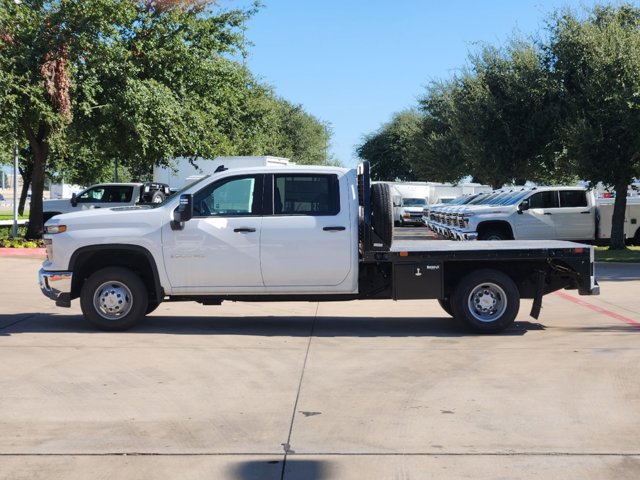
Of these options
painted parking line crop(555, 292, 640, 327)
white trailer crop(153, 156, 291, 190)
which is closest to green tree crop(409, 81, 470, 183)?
white trailer crop(153, 156, 291, 190)

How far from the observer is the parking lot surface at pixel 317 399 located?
18.3 feet

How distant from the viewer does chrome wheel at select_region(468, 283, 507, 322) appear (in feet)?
34.6

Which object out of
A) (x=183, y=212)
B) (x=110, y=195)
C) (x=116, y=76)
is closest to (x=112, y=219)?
(x=183, y=212)

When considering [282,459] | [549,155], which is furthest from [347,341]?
[549,155]

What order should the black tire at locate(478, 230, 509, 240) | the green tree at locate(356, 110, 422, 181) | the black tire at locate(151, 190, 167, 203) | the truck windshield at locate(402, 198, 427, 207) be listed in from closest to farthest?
1. the black tire at locate(478, 230, 509, 240)
2. the black tire at locate(151, 190, 167, 203)
3. the truck windshield at locate(402, 198, 427, 207)
4. the green tree at locate(356, 110, 422, 181)

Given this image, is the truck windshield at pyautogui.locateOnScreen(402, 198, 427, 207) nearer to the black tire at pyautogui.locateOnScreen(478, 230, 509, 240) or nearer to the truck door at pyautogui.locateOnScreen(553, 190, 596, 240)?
the truck door at pyautogui.locateOnScreen(553, 190, 596, 240)

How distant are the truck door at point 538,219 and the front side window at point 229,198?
14.9m

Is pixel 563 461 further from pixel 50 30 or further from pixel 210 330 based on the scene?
pixel 50 30

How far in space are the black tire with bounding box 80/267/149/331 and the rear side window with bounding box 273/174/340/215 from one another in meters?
1.93

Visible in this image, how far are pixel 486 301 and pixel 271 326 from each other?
2.78 meters

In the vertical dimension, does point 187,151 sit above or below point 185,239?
above

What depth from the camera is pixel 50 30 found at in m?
23.6

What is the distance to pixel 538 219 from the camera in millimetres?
24125

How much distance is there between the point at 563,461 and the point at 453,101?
2798 cm
